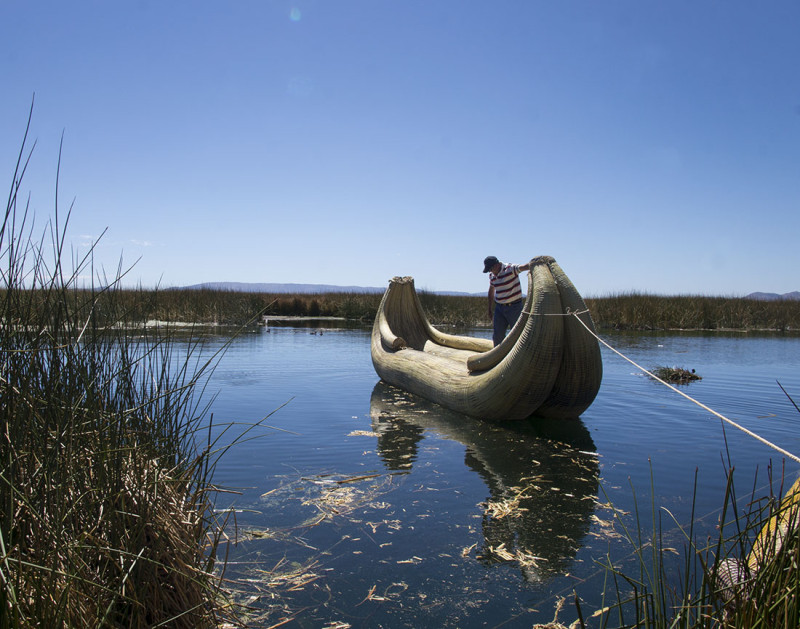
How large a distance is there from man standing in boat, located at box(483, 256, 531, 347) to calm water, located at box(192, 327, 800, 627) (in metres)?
1.52

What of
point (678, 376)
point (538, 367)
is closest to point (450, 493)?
point (538, 367)

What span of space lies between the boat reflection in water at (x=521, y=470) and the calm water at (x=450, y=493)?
0.02m

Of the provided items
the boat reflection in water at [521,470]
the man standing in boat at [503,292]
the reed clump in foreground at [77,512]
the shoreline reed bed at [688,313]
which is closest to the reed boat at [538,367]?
the boat reflection in water at [521,470]

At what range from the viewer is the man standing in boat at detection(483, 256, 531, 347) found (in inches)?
303

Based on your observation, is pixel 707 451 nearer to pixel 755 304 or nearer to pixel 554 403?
pixel 554 403

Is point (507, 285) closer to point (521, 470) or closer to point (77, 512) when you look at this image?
point (521, 470)

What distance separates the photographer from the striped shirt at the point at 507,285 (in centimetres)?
767

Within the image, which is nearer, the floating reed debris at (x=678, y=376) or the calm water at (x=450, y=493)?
the calm water at (x=450, y=493)

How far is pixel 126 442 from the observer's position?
2848 mm

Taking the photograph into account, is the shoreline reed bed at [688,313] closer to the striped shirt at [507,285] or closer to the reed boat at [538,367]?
the striped shirt at [507,285]

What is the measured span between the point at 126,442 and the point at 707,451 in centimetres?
533

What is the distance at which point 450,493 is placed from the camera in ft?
15.0

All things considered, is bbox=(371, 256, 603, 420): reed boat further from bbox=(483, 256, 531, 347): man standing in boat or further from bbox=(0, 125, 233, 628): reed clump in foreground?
bbox=(0, 125, 233, 628): reed clump in foreground

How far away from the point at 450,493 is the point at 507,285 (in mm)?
3717
